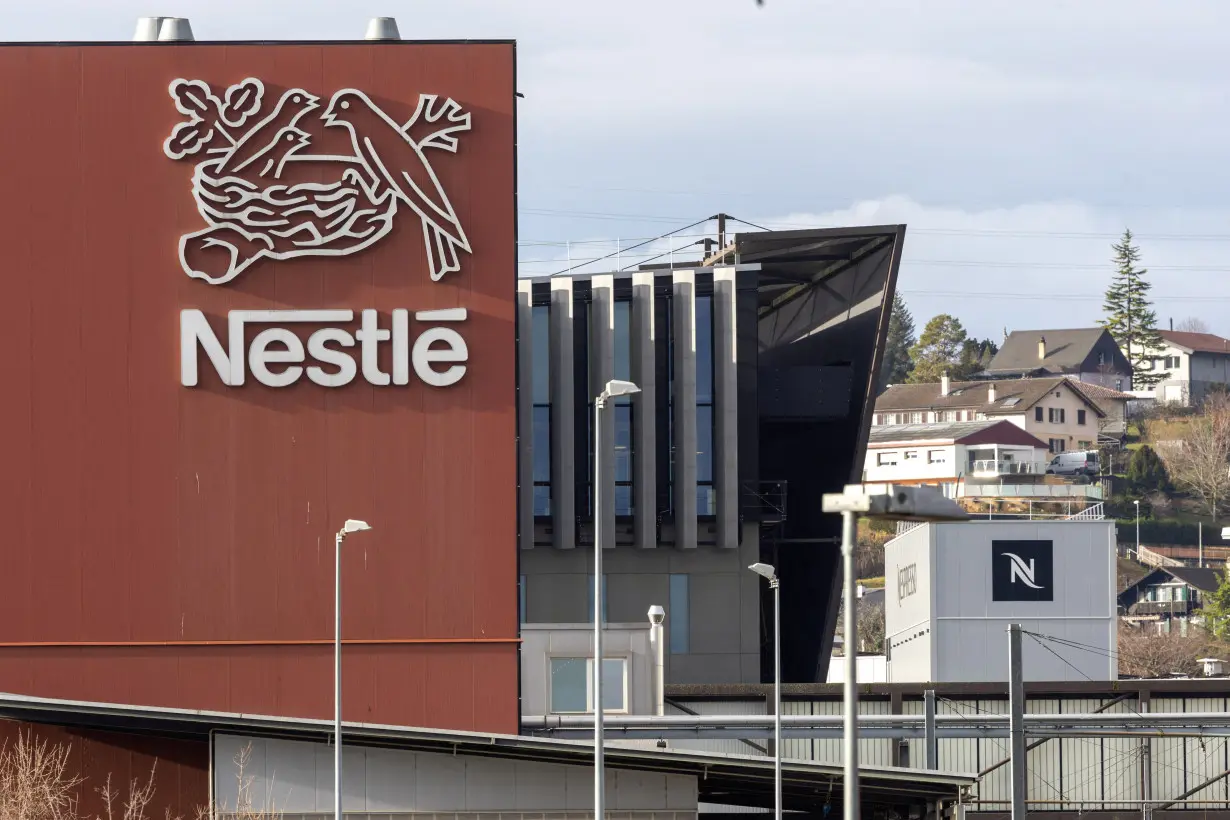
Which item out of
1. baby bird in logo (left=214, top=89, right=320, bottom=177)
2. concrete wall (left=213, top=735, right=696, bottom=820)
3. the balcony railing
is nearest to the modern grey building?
baby bird in logo (left=214, top=89, right=320, bottom=177)

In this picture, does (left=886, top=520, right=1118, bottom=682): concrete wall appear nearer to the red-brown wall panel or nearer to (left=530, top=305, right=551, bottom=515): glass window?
(left=530, top=305, right=551, bottom=515): glass window

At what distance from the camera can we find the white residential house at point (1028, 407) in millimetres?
171375

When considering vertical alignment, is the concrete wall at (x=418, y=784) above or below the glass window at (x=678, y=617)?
below

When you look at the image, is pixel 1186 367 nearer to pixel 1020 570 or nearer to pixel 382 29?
pixel 1020 570

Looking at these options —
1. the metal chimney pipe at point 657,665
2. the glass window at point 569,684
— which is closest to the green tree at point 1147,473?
the metal chimney pipe at point 657,665

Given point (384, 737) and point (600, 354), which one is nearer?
point (384, 737)

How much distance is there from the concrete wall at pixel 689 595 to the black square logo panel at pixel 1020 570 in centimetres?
1224

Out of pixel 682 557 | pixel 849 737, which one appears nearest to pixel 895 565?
pixel 682 557

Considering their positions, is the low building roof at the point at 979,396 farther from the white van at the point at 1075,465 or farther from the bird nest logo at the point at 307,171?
the bird nest logo at the point at 307,171

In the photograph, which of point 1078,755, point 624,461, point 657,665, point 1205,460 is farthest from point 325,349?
point 1205,460

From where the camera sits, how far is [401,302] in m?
38.2

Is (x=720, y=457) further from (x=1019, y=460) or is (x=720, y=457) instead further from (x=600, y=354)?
(x=1019, y=460)

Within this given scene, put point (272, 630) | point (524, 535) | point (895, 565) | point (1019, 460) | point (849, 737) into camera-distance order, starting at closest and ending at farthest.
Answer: point (849, 737) → point (272, 630) → point (524, 535) → point (895, 565) → point (1019, 460)

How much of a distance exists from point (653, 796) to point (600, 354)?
25.2 meters
